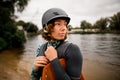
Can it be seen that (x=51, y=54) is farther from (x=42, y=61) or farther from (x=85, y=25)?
(x=85, y=25)

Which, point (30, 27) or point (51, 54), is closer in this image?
point (51, 54)

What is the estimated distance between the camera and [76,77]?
1.45 m

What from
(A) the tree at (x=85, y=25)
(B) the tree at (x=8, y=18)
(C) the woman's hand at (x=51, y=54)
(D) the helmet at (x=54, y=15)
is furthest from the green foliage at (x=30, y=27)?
(C) the woman's hand at (x=51, y=54)

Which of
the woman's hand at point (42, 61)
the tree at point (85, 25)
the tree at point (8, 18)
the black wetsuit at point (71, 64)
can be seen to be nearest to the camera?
the black wetsuit at point (71, 64)

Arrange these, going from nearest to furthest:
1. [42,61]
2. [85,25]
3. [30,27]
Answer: [42,61]
[30,27]
[85,25]

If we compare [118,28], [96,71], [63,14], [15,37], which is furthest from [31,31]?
[63,14]

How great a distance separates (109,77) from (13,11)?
20.2 m

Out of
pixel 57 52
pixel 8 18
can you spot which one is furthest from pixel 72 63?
pixel 8 18

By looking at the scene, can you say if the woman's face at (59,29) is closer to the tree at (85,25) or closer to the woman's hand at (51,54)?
the woman's hand at (51,54)

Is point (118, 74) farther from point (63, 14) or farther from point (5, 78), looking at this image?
point (63, 14)

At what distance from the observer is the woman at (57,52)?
1.42m

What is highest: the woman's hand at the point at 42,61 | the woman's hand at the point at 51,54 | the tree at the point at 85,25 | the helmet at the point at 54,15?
the tree at the point at 85,25

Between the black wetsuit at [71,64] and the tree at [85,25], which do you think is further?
the tree at [85,25]

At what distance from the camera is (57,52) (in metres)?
1.52
